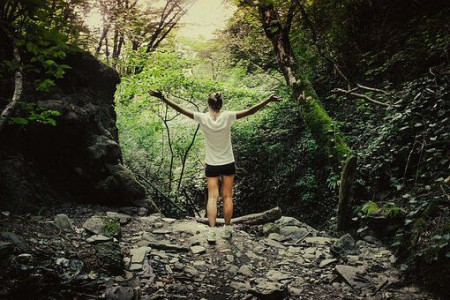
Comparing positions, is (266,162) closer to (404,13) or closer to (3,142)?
(404,13)

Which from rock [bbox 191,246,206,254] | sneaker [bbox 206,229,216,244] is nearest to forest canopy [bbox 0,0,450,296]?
sneaker [bbox 206,229,216,244]

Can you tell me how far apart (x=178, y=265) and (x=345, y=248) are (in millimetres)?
2344

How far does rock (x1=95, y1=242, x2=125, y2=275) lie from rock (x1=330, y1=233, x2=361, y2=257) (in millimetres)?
2842

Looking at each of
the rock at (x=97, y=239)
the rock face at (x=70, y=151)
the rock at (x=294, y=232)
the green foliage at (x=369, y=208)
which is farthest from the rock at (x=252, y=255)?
the rock face at (x=70, y=151)

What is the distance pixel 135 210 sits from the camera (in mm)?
6078

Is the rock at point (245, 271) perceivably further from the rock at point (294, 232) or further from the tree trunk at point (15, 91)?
the tree trunk at point (15, 91)

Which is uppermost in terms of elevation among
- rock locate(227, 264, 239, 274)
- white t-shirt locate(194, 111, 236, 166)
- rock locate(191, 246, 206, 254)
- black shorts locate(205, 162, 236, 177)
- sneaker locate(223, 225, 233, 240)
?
white t-shirt locate(194, 111, 236, 166)

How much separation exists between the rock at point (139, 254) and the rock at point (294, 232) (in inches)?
101

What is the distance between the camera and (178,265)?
3.61m

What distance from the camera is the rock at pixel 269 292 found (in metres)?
2.97

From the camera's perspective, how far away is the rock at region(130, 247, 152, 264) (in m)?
3.54

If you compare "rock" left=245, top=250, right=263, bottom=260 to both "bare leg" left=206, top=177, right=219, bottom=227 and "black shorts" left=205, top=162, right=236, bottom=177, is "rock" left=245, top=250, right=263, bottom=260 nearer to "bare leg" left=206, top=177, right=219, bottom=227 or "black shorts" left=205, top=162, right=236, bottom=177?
"bare leg" left=206, top=177, right=219, bottom=227

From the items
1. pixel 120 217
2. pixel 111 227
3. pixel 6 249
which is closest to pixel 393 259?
pixel 111 227

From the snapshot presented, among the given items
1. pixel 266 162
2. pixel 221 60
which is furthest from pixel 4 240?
pixel 221 60
